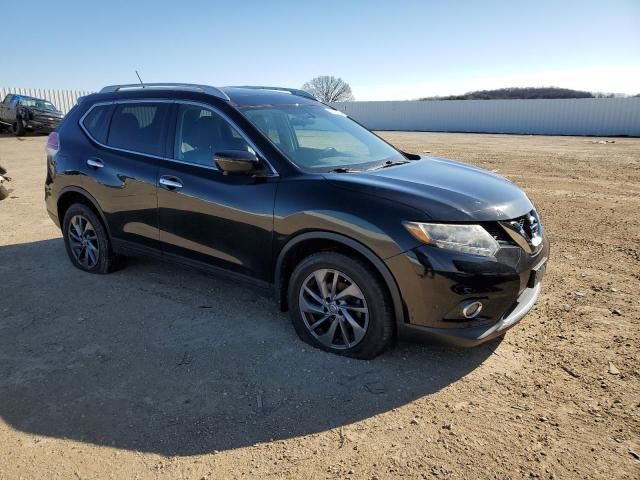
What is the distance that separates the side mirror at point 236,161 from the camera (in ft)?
11.8

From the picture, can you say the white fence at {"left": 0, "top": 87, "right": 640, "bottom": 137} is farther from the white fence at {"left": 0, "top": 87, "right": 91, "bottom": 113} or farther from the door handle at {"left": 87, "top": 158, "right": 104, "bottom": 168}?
the door handle at {"left": 87, "top": 158, "right": 104, "bottom": 168}

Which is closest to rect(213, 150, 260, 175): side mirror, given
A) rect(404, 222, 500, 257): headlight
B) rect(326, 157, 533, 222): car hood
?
rect(326, 157, 533, 222): car hood

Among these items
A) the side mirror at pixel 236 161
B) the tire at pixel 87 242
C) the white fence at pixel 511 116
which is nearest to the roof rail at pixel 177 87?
the side mirror at pixel 236 161

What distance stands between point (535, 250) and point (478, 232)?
575 millimetres

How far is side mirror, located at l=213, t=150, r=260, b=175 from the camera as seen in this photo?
141 inches

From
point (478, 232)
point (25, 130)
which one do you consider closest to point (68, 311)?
point (478, 232)

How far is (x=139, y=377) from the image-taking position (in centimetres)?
333

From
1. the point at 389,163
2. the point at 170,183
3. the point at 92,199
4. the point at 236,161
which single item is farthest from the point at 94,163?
the point at 389,163

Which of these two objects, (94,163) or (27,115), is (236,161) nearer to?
(94,163)

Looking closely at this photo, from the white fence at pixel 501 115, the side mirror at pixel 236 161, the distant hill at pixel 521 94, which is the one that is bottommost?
the side mirror at pixel 236 161

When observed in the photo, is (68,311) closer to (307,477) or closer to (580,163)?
(307,477)

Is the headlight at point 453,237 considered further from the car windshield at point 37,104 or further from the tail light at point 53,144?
the car windshield at point 37,104

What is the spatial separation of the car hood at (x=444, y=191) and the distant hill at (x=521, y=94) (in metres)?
64.5

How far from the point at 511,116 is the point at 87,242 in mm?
40610
